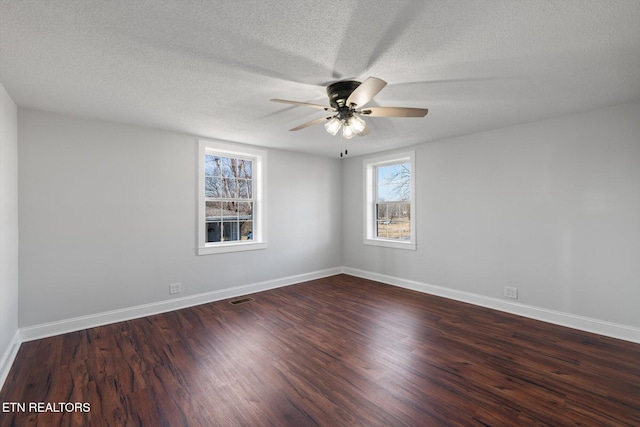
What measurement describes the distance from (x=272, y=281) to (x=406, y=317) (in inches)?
91.2

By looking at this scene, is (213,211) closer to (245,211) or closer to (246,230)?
(245,211)

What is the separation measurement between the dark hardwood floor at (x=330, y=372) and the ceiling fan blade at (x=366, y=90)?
2.17 metres

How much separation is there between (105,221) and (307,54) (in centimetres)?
307

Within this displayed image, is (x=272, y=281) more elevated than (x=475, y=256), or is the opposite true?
(x=475, y=256)

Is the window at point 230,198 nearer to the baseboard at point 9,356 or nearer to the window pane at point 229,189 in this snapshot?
the window pane at point 229,189

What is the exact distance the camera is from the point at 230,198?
4.58m

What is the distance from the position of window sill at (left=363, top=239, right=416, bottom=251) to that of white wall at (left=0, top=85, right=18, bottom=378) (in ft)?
15.5

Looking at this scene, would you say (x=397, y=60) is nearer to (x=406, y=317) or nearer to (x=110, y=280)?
(x=406, y=317)

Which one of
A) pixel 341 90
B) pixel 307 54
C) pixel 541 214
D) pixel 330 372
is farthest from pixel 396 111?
pixel 541 214

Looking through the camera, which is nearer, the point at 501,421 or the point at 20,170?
the point at 501,421

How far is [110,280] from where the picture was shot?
341 centimetres

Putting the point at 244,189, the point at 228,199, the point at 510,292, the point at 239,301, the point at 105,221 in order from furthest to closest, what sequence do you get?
the point at 244,189 → the point at 228,199 → the point at 239,301 → the point at 510,292 → the point at 105,221

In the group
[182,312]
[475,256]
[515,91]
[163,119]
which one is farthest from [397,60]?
[182,312]

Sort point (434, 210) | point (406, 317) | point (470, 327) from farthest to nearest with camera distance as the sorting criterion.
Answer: point (434, 210)
point (406, 317)
point (470, 327)
